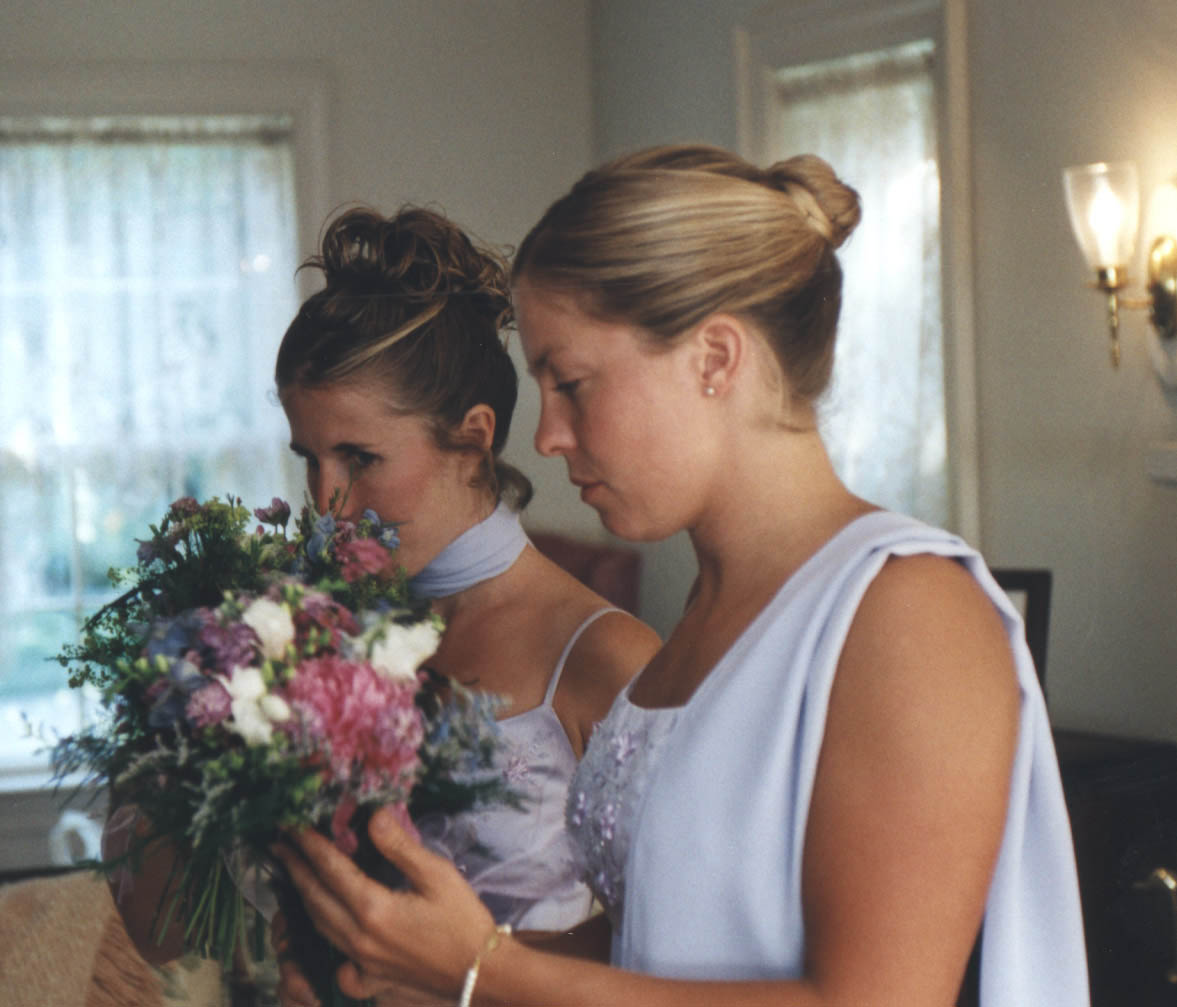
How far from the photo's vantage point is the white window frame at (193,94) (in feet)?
15.8

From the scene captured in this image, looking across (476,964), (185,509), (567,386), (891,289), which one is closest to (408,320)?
(185,509)

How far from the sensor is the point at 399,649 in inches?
39.8

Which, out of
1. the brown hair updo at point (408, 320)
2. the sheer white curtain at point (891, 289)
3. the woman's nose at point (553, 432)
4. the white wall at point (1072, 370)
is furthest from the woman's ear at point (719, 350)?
the sheer white curtain at point (891, 289)

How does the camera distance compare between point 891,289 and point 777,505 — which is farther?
point 891,289

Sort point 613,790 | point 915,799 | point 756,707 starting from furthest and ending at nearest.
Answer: point 613,790 → point 756,707 → point 915,799

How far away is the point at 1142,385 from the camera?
3021 millimetres

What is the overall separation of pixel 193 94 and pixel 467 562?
3851 millimetres

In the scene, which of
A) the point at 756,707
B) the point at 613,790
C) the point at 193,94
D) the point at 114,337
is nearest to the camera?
the point at 756,707

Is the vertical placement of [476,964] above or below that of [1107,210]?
below

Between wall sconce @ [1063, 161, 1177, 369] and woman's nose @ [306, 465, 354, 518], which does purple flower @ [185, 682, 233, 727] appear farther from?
wall sconce @ [1063, 161, 1177, 369]

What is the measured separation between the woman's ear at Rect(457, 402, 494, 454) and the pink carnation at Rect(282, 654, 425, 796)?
576 mm

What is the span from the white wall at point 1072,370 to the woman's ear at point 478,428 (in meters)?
1.91

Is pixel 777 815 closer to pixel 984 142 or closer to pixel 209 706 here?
pixel 209 706

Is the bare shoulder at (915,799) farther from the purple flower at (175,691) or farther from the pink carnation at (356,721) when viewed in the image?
the purple flower at (175,691)
